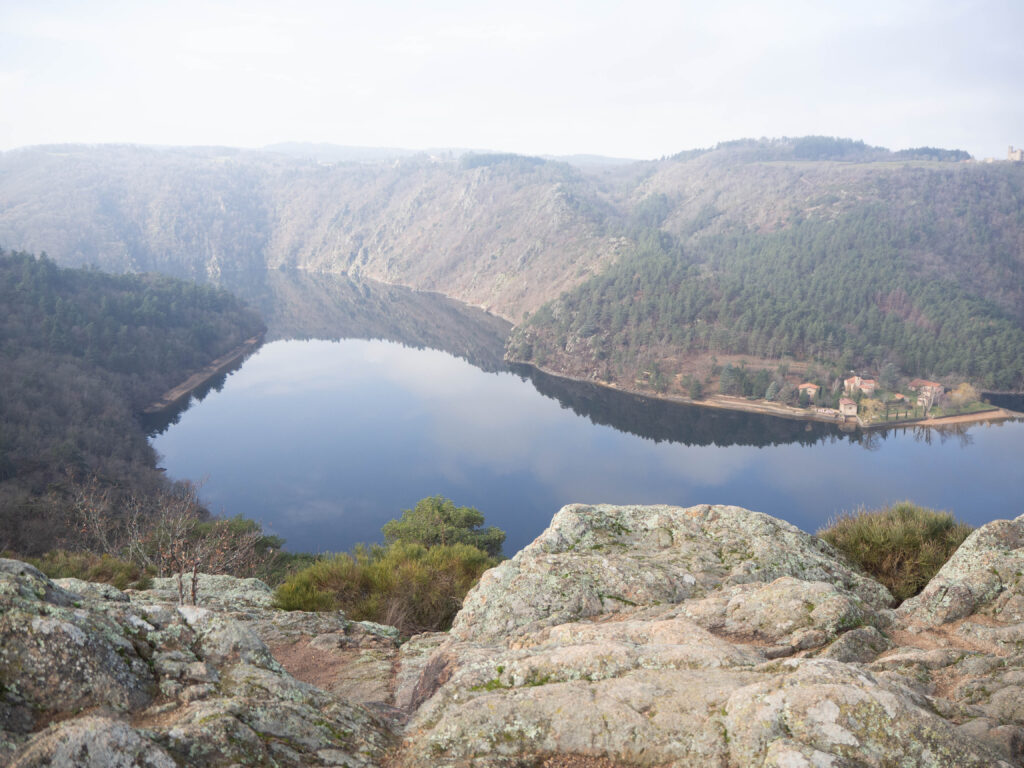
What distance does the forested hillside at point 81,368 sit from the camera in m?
44.6

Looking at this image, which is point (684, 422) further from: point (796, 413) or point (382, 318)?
point (382, 318)

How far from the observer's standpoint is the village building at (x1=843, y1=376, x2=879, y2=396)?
83562 millimetres

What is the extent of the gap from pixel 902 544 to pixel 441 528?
1620 cm

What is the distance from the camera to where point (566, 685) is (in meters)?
5.07

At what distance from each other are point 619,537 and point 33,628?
8.60 m

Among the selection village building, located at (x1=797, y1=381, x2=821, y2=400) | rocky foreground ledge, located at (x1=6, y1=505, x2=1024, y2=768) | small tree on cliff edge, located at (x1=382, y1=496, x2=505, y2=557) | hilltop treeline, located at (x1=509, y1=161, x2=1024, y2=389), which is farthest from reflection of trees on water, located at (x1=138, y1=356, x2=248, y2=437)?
village building, located at (x1=797, y1=381, x2=821, y2=400)

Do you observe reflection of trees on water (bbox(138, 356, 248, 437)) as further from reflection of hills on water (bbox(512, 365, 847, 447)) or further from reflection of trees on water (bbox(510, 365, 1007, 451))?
reflection of trees on water (bbox(510, 365, 1007, 451))

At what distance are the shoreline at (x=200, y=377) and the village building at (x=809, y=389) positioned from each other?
3515 inches

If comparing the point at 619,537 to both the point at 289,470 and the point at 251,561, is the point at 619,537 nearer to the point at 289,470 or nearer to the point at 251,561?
the point at 251,561

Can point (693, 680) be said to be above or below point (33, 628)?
below

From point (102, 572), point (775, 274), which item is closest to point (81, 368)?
point (102, 572)

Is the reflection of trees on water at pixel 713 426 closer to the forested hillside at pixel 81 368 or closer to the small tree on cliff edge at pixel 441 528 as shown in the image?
the small tree on cliff edge at pixel 441 528

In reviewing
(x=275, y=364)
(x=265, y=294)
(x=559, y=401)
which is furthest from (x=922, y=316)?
(x=265, y=294)

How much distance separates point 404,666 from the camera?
7.72m
